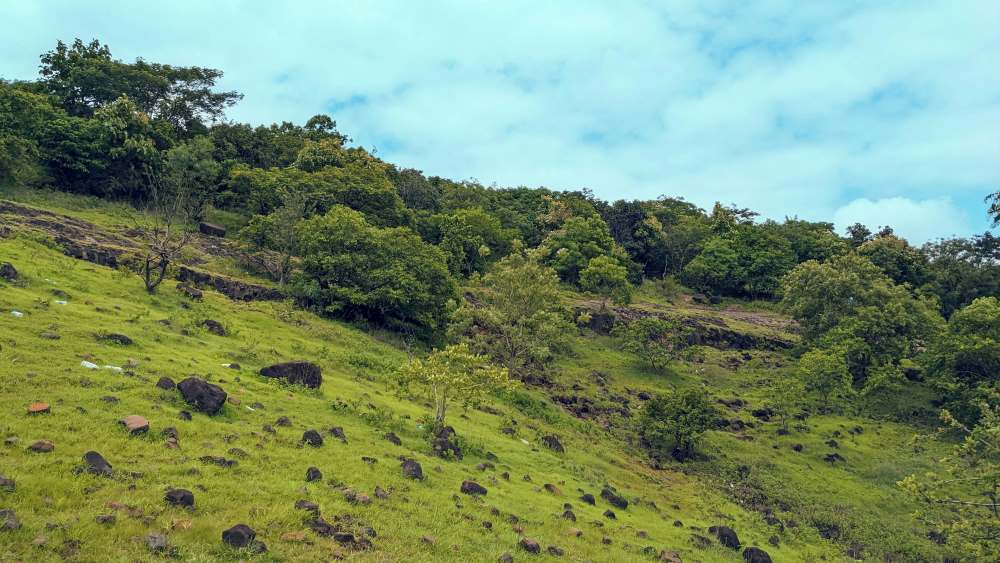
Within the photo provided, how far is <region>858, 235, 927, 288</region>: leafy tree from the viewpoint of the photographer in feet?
273

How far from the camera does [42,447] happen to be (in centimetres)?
1212

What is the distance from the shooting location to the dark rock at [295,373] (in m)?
23.4

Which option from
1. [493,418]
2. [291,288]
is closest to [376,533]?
A: [493,418]

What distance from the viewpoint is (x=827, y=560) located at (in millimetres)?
23453

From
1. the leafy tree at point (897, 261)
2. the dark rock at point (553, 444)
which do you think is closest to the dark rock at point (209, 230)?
the dark rock at point (553, 444)

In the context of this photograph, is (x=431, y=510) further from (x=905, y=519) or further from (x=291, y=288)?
(x=291, y=288)

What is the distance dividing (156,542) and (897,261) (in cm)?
9981

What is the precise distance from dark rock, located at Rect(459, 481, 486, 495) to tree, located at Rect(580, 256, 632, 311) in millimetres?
44834

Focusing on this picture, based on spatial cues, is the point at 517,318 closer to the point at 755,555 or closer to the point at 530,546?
the point at 755,555

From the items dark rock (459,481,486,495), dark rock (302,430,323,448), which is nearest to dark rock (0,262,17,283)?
dark rock (302,430,323,448)

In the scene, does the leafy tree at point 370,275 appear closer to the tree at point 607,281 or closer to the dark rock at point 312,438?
the tree at point 607,281

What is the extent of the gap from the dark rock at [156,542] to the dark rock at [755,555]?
61.9ft

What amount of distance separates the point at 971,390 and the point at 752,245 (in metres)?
49.1

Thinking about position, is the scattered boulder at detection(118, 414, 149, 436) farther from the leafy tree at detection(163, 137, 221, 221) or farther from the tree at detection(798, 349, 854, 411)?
the leafy tree at detection(163, 137, 221, 221)
